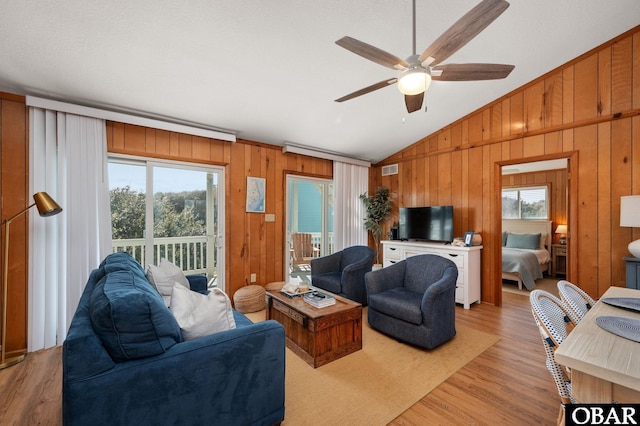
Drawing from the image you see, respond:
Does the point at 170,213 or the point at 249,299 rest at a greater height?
the point at 170,213

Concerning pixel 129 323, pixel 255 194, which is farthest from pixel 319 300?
pixel 255 194

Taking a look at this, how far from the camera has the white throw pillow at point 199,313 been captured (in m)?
1.46

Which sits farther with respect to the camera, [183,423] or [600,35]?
[600,35]

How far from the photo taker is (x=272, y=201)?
13.8 ft

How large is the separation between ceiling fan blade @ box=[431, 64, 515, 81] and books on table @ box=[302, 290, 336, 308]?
202 cm

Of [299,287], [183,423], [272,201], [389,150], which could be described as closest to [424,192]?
[389,150]

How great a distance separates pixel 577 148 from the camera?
3.23 metres

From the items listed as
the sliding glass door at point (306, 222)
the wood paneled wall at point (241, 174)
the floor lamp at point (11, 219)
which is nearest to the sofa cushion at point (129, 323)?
the floor lamp at point (11, 219)

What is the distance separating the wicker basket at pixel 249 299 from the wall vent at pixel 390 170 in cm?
325

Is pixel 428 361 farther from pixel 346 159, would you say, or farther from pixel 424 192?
pixel 346 159

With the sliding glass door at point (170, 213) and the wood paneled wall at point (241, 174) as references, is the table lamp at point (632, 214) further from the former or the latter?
the sliding glass door at point (170, 213)

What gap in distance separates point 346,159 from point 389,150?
0.83 metres

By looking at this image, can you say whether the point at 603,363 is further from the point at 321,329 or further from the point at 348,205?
the point at 348,205

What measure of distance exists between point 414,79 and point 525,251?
15.7 feet
